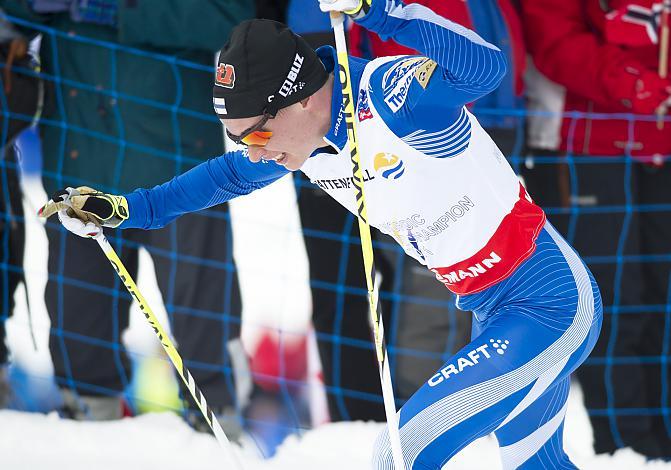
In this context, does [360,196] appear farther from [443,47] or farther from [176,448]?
[176,448]

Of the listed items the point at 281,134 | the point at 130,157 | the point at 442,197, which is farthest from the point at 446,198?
the point at 130,157

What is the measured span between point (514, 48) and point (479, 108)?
249 mm

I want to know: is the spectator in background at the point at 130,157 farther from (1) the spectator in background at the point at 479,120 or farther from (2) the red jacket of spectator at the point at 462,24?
(1) the spectator in background at the point at 479,120

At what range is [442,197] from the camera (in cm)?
260

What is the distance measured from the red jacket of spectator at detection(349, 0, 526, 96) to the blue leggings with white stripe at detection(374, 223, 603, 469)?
51.7 inches

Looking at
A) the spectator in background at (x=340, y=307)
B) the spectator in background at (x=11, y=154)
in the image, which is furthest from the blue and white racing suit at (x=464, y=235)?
the spectator in background at (x=11, y=154)

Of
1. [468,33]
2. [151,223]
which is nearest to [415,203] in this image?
[468,33]

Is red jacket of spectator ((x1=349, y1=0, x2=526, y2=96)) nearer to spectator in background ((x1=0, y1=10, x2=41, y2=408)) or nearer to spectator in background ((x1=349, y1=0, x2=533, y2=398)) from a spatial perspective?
spectator in background ((x1=349, y1=0, x2=533, y2=398))

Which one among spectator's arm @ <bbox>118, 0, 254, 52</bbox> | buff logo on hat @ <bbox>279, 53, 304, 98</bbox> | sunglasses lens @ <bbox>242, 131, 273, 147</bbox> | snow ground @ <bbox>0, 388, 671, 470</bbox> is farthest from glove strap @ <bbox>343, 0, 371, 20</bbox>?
snow ground @ <bbox>0, 388, 671, 470</bbox>

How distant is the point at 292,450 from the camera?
424cm

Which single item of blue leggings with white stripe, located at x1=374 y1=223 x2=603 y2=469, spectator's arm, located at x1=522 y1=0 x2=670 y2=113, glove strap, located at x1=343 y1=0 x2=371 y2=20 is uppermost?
glove strap, located at x1=343 y1=0 x2=371 y2=20

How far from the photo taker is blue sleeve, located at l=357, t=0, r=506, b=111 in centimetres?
230

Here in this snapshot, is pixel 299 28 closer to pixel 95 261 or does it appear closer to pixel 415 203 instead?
pixel 95 261

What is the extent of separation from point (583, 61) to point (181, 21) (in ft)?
4.84
